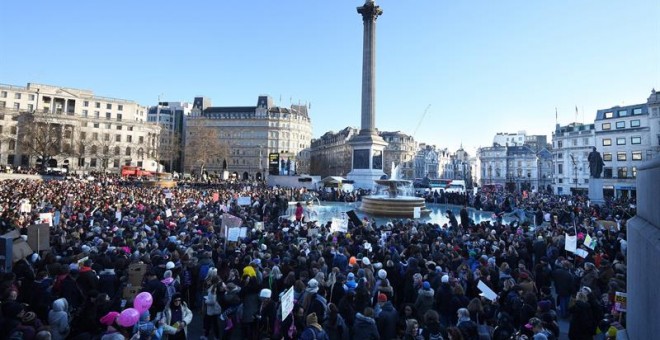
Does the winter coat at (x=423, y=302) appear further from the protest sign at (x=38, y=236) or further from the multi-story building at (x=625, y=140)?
the multi-story building at (x=625, y=140)

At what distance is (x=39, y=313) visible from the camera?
6312mm

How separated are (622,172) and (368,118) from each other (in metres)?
48.0

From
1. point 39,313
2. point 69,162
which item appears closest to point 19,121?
point 69,162

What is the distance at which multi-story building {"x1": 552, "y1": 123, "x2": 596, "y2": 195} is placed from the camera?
70312 millimetres

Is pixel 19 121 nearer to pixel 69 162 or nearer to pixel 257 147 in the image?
pixel 69 162

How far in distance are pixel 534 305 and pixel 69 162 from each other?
94.3m

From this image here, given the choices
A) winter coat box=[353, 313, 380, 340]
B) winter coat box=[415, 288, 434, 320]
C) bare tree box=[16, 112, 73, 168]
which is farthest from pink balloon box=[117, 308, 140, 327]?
bare tree box=[16, 112, 73, 168]

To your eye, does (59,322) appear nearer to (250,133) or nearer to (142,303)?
(142,303)

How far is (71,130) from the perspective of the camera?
78.8 m

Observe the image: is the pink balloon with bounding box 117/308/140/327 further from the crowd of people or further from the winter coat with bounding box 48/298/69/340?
the winter coat with bounding box 48/298/69/340

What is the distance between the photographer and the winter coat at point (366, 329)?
18.8 ft

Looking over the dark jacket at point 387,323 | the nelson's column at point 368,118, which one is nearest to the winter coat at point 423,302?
the dark jacket at point 387,323

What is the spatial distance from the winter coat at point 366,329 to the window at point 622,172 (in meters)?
73.1

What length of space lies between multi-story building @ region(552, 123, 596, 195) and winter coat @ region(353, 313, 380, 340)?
74.5 meters
